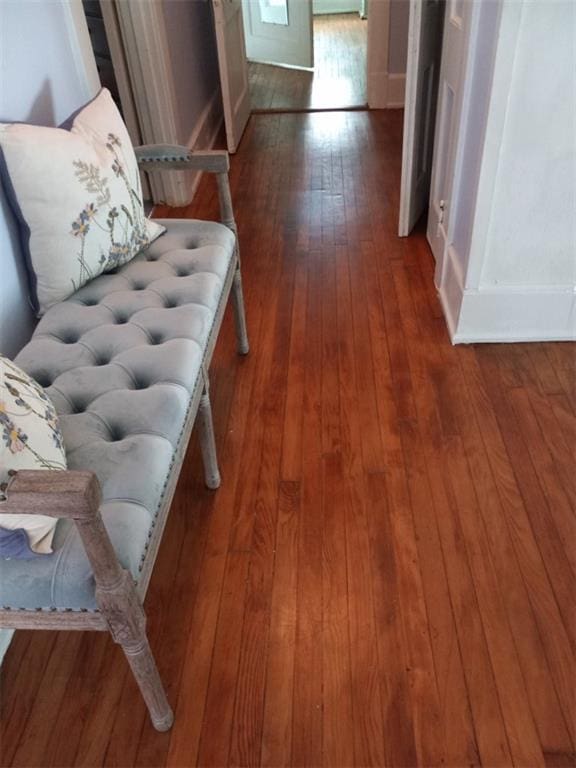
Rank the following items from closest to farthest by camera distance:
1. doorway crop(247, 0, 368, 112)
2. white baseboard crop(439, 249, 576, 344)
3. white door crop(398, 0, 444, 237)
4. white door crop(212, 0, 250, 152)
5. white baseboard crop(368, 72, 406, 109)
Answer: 1. white baseboard crop(439, 249, 576, 344)
2. white door crop(398, 0, 444, 237)
3. white door crop(212, 0, 250, 152)
4. white baseboard crop(368, 72, 406, 109)
5. doorway crop(247, 0, 368, 112)

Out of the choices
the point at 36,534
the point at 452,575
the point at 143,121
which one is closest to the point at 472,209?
the point at 452,575

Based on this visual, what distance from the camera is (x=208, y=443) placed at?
1565 millimetres

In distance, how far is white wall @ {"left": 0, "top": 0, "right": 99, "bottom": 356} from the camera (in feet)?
4.95

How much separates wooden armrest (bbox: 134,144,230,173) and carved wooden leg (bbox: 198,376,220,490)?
0.72m

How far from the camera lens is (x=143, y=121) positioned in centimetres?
297

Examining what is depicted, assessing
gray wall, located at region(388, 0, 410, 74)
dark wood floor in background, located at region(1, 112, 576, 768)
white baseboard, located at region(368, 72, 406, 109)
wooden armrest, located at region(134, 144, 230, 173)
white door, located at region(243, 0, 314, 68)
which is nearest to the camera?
dark wood floor in background, located at region(1, 112, 576, 768)

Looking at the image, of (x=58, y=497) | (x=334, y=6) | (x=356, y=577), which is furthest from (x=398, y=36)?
(x=58, y=497)

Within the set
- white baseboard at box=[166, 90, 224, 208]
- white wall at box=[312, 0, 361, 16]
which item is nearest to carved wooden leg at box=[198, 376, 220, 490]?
white baseboard at box=[166, 90, 224, 208]

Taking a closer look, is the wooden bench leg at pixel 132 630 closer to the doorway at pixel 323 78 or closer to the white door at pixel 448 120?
the white door at pixel 448 120

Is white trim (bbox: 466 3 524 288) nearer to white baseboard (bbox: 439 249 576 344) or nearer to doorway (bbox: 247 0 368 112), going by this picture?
white baseboard (bbox: 439 249 576 344)

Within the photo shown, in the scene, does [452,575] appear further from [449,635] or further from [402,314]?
[402,314]

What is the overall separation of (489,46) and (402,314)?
924mm

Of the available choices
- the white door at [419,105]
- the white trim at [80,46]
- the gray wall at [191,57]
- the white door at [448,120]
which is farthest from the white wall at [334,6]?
the white trim at [80,46]

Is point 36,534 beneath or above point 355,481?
above
